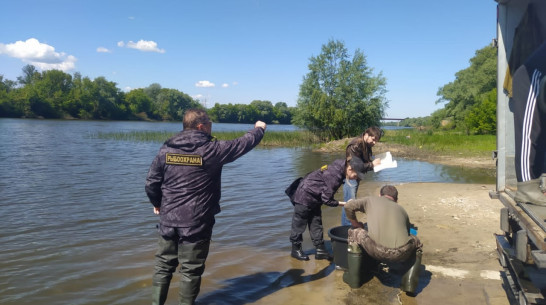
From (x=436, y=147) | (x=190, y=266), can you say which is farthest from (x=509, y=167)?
(x=436, y=147)

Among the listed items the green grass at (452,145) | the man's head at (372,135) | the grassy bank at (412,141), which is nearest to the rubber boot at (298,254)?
the man's head at (372,135)

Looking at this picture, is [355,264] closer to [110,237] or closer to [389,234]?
[389,234]

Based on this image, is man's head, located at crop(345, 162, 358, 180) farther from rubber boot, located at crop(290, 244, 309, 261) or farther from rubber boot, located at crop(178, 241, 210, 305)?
rubber boot, located at crop(178, 241, 210, 305)

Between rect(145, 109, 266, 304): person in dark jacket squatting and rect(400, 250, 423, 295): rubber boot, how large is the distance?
89.2 inches

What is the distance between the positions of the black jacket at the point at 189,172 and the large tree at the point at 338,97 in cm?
3412

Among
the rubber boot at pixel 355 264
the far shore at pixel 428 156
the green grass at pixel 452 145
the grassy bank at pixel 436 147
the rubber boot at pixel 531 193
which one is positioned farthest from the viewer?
the green grass at pixel 452 145

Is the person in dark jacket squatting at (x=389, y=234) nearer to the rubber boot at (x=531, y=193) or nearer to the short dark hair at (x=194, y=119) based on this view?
the rubber boot at (x=531, y=193)

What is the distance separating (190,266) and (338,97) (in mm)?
36283

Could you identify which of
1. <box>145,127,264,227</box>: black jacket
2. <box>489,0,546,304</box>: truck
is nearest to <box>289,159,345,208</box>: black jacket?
<box>489,0,546,304</box>: truck

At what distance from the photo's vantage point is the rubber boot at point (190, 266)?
12.5 feet

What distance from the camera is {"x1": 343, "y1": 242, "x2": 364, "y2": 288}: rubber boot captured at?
15.5 feet

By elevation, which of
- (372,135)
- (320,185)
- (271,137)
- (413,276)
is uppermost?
(372,135)

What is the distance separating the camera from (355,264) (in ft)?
15.7

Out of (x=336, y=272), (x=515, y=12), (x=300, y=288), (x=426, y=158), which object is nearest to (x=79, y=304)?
(x=300, y=288)
